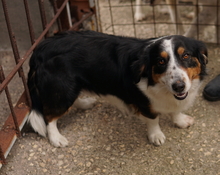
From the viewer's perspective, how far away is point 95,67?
264 cm

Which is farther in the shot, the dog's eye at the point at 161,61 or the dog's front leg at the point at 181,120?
the dog's front leg at the point at 181,120

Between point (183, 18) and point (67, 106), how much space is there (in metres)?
2.80

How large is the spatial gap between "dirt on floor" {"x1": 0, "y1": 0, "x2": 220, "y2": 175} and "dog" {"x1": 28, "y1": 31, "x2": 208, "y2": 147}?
103 mm

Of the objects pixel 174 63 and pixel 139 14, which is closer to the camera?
pixel 174 63

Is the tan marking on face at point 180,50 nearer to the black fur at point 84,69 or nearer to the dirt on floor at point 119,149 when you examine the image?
the black fur at point 84,69

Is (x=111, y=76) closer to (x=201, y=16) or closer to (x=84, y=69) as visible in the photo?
(x=84, y=69)

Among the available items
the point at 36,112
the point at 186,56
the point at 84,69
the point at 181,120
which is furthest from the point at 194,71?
the point at 36,112

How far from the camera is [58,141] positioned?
2816mm

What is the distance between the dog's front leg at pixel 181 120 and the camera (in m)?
2.87

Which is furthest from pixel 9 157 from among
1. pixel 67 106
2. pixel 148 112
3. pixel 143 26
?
pixel 143 26

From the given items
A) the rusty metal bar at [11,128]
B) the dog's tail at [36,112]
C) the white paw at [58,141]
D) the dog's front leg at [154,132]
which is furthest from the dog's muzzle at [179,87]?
the rusty metal bar at [11,128]

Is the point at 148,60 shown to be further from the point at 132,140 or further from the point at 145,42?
the point at 132,140

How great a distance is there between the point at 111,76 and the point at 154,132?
2.00ft

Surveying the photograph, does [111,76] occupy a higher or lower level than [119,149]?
higher
